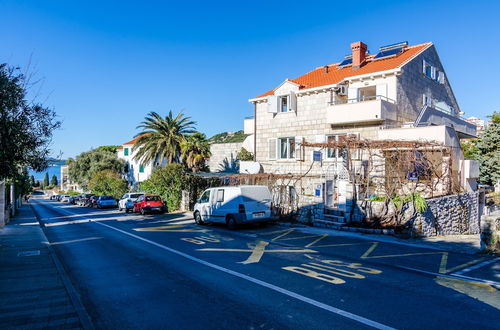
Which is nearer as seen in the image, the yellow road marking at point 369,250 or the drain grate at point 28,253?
the yellow road marking at point 369,250

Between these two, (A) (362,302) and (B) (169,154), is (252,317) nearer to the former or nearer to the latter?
(A) (362,302)

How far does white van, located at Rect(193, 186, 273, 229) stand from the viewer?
16.6m

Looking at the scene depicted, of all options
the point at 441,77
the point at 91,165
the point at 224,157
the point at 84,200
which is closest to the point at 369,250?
the point at 441,77

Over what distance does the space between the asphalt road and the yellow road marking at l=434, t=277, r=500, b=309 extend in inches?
0.7

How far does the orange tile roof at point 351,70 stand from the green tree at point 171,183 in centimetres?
914

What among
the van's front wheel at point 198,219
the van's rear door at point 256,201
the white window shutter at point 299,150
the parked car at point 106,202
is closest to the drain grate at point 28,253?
the van's rear door at point 256,201

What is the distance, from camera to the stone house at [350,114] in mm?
19953

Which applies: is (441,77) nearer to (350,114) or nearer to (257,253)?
(350,114)

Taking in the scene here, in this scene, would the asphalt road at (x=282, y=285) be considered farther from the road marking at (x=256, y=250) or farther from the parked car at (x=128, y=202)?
the parked car at (x=128, y=202)

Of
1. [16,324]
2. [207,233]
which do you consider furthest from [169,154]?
[16,324]

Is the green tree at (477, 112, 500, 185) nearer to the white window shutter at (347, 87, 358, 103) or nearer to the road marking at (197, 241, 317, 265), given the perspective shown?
the white window shutter at (347, 87, 358, 103)

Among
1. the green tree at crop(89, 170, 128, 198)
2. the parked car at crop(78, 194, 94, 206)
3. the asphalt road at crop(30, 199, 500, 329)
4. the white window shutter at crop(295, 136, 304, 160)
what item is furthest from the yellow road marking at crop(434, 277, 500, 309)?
the parked car at crop(78, 194, 94, 206)

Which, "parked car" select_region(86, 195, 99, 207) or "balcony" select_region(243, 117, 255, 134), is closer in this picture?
"balcony" select_region(243, 117, 255, 134)

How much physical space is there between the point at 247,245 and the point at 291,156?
596 inches
